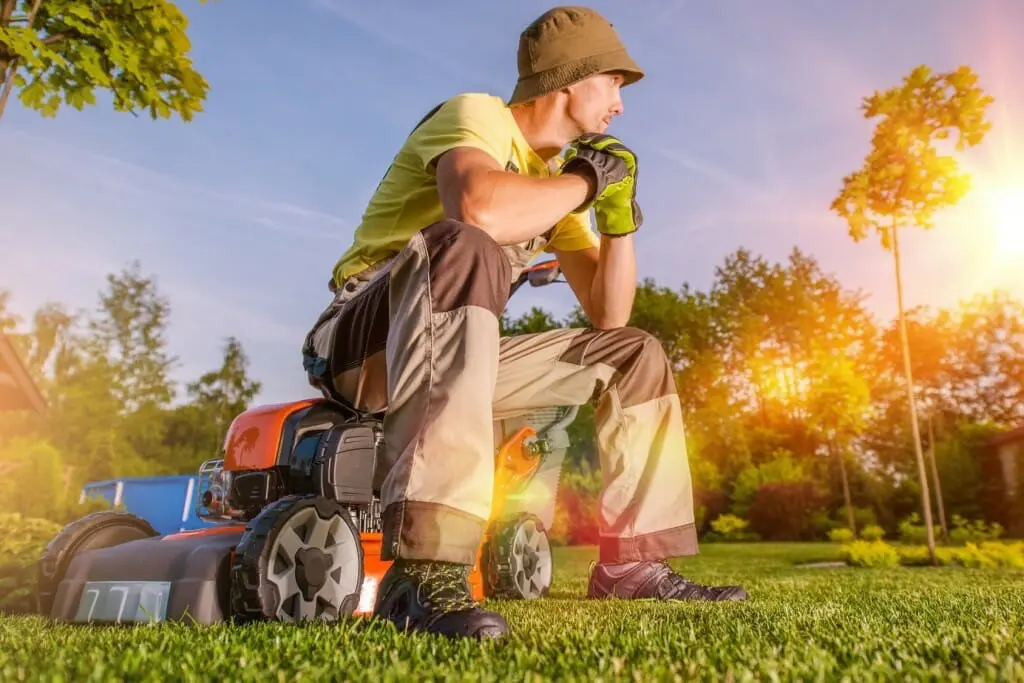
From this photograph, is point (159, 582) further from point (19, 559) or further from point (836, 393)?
point (836, 393)

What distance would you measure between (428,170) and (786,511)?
17045mm

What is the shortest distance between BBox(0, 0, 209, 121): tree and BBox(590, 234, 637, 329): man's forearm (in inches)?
157

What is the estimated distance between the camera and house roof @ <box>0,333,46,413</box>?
533 inches

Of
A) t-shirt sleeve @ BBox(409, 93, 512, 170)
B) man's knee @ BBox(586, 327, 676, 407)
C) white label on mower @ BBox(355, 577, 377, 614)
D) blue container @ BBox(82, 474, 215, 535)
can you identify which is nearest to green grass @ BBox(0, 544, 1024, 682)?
white label on mower @ BBox(355, 577, 377, 614)

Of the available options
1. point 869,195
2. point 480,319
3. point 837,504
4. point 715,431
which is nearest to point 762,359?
point 715,431

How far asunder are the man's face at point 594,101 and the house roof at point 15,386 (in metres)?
13.5

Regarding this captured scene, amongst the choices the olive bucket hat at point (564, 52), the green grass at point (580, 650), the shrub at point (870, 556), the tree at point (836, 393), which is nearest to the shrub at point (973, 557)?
the shrub at point (870, 556)

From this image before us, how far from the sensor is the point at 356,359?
7.73 feet

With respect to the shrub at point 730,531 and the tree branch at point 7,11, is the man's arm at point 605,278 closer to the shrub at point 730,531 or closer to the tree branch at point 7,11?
the tree branch at point 7,11

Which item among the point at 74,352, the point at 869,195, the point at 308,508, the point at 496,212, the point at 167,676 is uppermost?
the point at 74,352

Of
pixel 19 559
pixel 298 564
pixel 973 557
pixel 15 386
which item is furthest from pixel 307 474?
pixel 15 386

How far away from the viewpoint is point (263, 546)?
1945 mm

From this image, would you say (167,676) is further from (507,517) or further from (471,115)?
(507,517)

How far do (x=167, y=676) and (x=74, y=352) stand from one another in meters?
37.5
